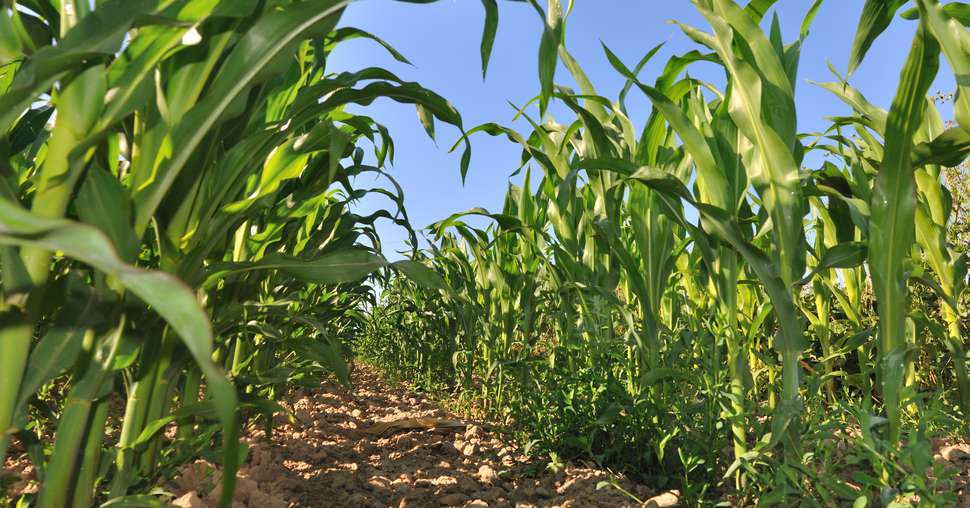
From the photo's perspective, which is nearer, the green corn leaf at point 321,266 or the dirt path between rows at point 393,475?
the green corn leaf at point 321,266

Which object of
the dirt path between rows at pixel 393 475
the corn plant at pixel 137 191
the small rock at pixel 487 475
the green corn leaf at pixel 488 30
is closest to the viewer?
the corn plant at pixel 137 191

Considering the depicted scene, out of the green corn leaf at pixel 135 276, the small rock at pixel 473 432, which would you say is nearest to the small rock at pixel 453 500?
the small rock at pixel 473 432

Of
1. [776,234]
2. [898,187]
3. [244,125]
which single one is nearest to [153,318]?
[244,125]

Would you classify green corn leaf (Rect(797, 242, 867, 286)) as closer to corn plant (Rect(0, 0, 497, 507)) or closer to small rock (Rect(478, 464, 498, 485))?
corn plant (Rect(0, 0, 497, 507))

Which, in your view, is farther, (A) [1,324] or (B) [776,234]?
(B) [776,234]

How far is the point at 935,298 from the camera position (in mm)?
3029

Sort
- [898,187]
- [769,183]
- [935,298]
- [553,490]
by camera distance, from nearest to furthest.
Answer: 1. [898,187]
2. [769,183]
3. [553,490]
4. [935,298]

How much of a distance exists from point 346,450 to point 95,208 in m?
1.97

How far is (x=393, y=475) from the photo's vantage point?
7.00ft

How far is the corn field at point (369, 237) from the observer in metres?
0.72

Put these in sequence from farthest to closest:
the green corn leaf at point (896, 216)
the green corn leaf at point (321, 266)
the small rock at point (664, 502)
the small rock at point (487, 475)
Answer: the small rock at point (487, 475), the small rock at point (664, 502), the green corn leaf at point (896, 216), the green corn leaf at point (321, 266)

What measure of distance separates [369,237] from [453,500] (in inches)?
48.9

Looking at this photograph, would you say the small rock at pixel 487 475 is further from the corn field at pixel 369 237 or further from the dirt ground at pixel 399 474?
the corn field at pixel 369 237

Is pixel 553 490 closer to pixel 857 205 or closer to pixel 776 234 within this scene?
pixel 776 234
